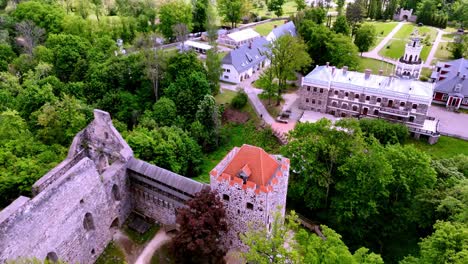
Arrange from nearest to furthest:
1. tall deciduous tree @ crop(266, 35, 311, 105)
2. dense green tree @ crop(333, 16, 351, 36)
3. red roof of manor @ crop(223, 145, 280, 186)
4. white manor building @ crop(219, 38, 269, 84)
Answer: red roof of manor @ crop(223, 145, 280, 186) < tall deciduous tree @ crop(266, 35, 311, 105) < white manor building @ crop(219, 38, 269, 84) < dense green tree @ crop(333, 16, 351, 36)

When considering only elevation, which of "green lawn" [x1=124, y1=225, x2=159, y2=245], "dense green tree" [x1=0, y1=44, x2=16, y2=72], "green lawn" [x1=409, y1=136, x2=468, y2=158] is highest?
"dense green tree" [x1=0, y1=44, x2=16, y2=72]

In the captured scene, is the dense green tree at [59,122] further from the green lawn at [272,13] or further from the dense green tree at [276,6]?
the green lawn at [272,13]

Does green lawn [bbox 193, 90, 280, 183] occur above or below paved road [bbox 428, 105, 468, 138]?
below

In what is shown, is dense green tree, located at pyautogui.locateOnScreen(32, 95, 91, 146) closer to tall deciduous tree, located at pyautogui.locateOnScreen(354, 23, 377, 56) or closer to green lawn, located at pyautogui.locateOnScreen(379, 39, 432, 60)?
tall deciduous tree, located at pyautogui.locateOnScreen(354, 23, 377, 56)

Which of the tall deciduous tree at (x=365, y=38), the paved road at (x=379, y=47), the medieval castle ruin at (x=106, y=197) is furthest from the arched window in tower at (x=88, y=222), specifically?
the paved road at (x=379, y=47)

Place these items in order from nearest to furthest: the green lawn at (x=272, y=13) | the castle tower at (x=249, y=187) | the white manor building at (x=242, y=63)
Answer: the castle tower at (x=249, y=187) → the white manor building at (x=242, y=63) → the green lawn at (x=272, y=13)

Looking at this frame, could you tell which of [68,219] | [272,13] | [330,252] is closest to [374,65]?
[272,13]

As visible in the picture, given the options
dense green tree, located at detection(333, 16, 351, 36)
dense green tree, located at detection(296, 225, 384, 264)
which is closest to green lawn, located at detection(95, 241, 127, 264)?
dense green tree, located at detection(296, 225, 384, 264)

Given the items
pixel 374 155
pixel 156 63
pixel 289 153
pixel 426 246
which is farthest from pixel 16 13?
pixel 426 246
